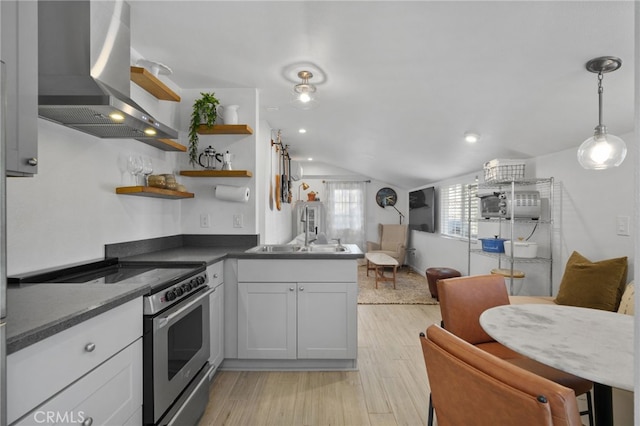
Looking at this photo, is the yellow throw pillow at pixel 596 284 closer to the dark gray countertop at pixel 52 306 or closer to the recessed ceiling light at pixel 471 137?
the recessed ceiling light at pixel 471 137

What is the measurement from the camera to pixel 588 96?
213 cm

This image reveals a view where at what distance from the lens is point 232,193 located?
281cm

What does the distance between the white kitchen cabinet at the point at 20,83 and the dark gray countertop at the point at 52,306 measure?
17.1 inches

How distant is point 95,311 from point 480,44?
230 cm

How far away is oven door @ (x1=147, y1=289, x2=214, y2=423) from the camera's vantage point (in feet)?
4.51

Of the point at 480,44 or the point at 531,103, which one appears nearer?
the point at 480,44

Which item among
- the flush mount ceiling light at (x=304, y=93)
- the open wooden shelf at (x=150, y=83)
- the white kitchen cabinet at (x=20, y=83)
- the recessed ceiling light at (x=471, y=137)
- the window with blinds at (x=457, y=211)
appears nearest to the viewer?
the white kitchen cabinet at (x=20, y=83)

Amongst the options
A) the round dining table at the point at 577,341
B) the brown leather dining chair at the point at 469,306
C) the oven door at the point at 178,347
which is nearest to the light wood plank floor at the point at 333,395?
the oven door at the point at 178,347

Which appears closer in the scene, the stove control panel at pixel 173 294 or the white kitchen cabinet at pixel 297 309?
the stove control panel at pixel 173 294

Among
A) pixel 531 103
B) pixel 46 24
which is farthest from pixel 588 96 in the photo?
pixel 46 24

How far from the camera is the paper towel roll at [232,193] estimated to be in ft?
9.22

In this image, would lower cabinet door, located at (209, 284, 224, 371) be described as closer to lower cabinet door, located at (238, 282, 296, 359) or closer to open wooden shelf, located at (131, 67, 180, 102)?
lower cabinet door, located at (238, 282, 296, 359)

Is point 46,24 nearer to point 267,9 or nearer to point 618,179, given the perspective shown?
point 267,9

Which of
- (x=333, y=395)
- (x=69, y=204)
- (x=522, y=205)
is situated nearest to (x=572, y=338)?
(x=333, y=395)
